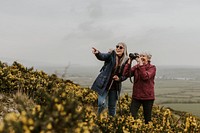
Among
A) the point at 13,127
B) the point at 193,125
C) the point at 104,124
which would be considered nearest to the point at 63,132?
the point at 13,127

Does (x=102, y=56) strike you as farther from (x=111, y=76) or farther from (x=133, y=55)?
(x=133, y=55)

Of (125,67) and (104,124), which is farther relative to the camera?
(125,67)

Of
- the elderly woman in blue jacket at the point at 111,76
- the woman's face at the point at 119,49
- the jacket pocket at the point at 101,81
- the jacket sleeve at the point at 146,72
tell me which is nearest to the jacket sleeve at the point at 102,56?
the elderly woman in blue jacket at the point at 111,76

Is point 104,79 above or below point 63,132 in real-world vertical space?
above

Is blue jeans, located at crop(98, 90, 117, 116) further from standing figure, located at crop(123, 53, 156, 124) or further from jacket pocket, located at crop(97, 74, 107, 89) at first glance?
standing figure, located at crop(123, 53, 156, 124)

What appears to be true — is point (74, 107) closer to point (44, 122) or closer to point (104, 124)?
point (44, 122)

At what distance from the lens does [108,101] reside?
857 centimetres

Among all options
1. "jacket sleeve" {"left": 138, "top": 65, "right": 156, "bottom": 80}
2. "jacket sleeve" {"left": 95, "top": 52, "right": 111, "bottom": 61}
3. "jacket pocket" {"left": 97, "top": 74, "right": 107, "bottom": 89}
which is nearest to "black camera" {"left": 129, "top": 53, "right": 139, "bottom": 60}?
Answer: "jacket sleeve" {"left": 138, "top": 65, "right": 156, "bottom": 80}

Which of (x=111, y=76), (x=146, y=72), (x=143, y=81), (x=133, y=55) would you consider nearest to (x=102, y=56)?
(x=111, y=76)

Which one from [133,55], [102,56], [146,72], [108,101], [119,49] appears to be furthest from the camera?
[108,101]

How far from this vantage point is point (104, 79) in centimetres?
822

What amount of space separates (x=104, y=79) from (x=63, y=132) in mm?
4779

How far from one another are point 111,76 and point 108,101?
723 millimetres

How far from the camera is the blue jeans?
8.36m
